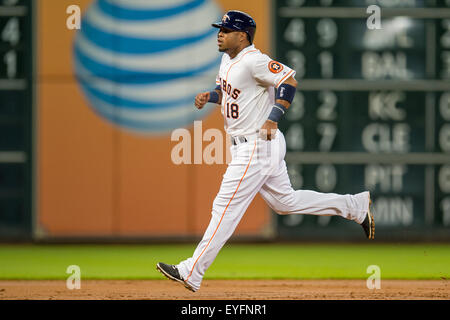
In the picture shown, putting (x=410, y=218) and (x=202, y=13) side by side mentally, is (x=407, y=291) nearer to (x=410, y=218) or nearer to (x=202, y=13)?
(x=410, y=218)

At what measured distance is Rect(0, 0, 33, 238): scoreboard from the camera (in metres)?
9.07

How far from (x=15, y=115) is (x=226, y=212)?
15.8 feet

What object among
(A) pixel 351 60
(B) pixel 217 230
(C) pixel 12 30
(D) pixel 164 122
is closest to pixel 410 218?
(A) pixel 351 60

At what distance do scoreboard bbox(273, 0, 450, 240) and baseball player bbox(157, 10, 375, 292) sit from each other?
12.1 feet

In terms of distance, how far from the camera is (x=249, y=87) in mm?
5117

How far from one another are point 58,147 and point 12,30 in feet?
4.81

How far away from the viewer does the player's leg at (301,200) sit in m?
5.27

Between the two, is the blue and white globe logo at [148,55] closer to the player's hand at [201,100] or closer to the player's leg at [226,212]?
the player's hand at [201,100]

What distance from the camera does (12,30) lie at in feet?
29.7

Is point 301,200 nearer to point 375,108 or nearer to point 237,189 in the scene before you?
point 237,189

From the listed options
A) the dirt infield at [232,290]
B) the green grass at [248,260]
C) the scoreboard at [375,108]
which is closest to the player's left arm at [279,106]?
the dirt infield at [232,290]

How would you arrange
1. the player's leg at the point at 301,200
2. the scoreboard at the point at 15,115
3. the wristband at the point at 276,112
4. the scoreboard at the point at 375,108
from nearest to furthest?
the wristband at the point at 276,112 → the player's leg at the point at 301,200 → the scoreboard at the point at 375,108 → the scoreboard at the point at 15,115

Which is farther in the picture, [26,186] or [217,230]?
[26,186]

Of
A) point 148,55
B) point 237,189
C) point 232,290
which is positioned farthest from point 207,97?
point 148,55
